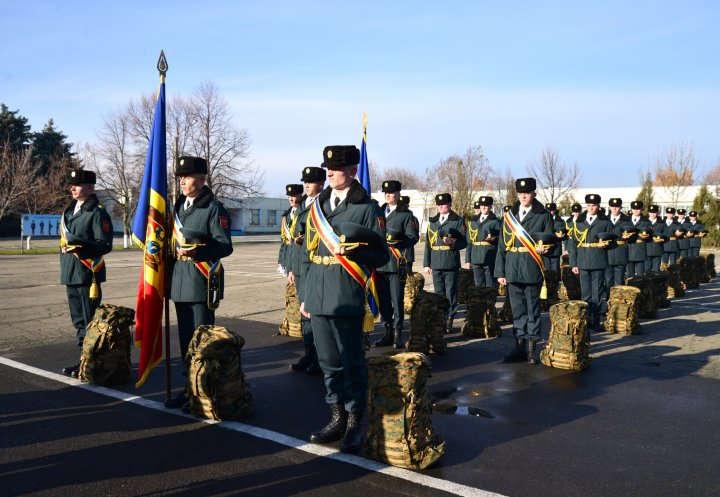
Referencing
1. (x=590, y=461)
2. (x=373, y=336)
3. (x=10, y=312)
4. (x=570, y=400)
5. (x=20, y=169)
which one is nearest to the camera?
(x=590, y=461)

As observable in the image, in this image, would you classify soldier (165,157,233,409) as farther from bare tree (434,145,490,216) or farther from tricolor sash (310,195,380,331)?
bare tree (434,145,490,216)

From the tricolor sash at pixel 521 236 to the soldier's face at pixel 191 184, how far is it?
3997 millimetres

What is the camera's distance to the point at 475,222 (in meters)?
12.4

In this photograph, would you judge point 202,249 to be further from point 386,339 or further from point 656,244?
point 656,244

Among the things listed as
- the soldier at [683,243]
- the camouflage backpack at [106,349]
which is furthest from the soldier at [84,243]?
the soldier at [683,243]

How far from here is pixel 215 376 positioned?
5.20m

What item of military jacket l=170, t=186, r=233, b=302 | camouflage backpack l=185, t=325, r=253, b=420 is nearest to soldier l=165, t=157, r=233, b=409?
military jacket l=170, t=186, r=233, b=302

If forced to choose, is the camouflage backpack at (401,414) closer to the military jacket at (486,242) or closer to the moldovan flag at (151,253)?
the moldovan flag at (151,253)

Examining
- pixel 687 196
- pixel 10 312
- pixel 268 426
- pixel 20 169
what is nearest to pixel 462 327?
pixel 268 426

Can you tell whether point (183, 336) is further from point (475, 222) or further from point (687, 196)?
point (687, 196)

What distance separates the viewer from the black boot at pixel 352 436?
4598mm

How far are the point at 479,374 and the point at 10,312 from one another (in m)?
8.85

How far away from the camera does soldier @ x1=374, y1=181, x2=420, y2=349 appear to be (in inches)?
342

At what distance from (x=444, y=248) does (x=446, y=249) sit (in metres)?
0.04
